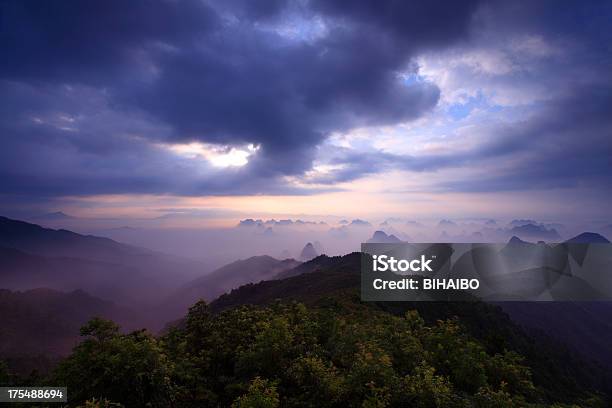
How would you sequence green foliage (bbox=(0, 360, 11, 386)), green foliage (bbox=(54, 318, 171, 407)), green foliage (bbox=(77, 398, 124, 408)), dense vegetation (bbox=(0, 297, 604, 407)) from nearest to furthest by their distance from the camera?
green foliage (bbox=(77, 398, 124, 408)), green foliage (bbox=(54, 318, 171, 407)), dense vegetation (bbox=(0, 297, 604, 407)), green foliage (bbox=(0, 360, 11, 386))

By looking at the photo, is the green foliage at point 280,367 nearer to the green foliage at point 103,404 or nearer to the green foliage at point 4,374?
the green foliage at point 103,404

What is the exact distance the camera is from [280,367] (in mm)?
16266

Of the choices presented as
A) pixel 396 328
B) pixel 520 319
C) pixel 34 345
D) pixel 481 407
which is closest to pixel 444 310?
pixel 396 328

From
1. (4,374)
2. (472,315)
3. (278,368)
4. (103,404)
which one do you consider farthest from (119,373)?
(472,315)

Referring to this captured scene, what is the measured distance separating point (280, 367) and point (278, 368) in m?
0.13

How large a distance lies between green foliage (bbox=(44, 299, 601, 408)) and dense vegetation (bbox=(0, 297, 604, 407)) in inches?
1.7

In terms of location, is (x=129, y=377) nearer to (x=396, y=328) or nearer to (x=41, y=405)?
(x=41, y=405)

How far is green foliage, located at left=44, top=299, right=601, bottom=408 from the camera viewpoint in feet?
42.7

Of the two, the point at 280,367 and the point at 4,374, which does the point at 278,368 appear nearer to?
the point at 280,367

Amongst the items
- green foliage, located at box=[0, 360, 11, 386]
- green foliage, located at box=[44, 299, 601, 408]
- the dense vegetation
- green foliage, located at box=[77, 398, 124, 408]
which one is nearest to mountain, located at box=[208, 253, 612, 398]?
the dense vegetation

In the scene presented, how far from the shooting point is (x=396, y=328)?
21.9 meters

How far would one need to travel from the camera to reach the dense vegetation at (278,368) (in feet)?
42.7

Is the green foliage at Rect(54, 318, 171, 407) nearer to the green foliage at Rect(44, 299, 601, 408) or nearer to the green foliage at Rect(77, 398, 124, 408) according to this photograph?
the green foliage at Rect(44, 299, 601, 408)

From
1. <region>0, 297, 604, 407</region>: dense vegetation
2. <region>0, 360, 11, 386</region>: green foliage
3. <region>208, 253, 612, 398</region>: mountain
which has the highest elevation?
<region>0, 297, 604, 407</region>: dense vegetation
